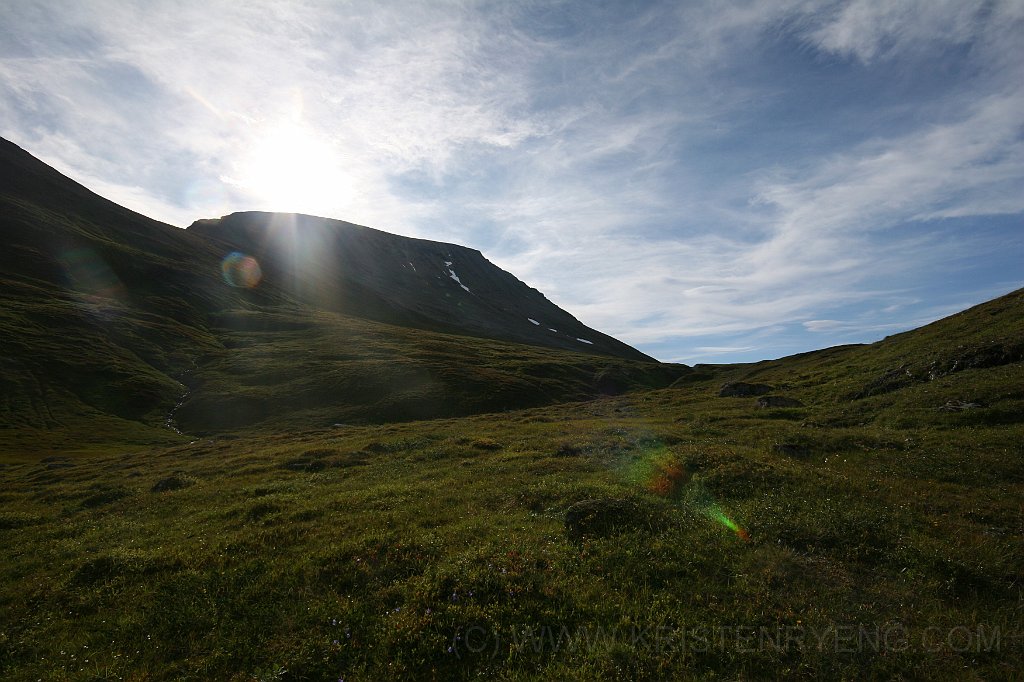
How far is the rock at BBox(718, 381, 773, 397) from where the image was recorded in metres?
58.9

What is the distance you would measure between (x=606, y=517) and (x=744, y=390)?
5286 centimetres

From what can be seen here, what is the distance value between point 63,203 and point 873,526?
842 feet

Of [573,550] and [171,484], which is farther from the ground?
[573,550]

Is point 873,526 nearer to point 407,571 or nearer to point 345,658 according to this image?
point 407,571

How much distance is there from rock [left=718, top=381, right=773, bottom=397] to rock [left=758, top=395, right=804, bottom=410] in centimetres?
1300

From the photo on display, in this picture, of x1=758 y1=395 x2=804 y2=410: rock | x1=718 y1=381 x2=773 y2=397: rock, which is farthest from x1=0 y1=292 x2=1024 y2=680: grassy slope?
x1=718 y1=381 x2=773 y2=397: rock

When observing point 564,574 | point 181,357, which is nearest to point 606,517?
point 564,574

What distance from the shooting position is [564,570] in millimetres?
12195

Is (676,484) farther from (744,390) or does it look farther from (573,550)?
(744,390)

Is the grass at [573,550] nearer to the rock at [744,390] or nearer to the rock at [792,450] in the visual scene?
the rock at [792,450]

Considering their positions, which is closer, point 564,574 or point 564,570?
point 564,574

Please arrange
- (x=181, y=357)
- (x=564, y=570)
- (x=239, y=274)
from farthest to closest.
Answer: (x=239, y=274), (x=181, y=357), (x=564, y=570)

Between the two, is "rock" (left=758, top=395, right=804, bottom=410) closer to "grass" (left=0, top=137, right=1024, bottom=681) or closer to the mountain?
"grass" (left=0, top=137, right=1024, bottom=681)

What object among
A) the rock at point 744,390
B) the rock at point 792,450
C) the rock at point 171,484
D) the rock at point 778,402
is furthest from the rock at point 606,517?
the rock at point 744,390
